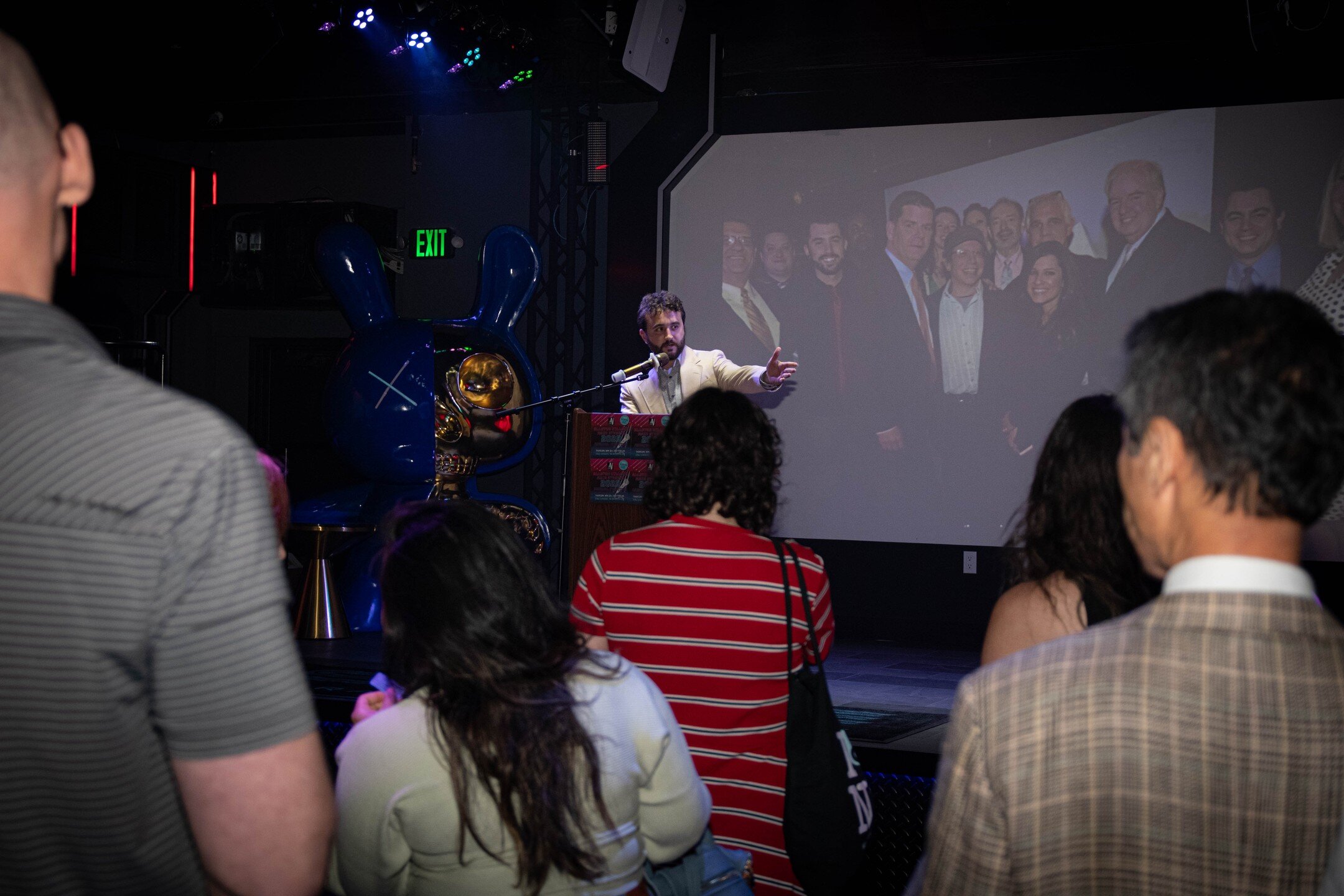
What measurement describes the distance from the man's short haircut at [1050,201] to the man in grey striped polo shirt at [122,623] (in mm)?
5539

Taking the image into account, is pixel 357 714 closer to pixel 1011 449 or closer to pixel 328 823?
pixel 328 823

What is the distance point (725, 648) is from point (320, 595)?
3700 millimetres

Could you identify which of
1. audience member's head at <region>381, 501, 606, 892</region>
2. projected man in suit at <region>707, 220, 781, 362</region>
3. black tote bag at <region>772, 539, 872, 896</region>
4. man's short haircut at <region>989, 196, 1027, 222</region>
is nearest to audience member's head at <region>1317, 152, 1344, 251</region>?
man's short haircut at <region>989, 196, 1027, 222</region>

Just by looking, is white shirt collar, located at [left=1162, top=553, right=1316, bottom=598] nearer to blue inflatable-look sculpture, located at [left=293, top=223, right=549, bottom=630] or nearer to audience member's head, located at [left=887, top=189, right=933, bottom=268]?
blue inflatable-look sculpture, located at [left=293, top=223, right=549, bottom=630]

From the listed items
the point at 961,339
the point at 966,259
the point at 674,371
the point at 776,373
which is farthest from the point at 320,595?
the point at 966,259

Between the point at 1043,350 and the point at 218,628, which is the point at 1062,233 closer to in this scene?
the point at 1043,350

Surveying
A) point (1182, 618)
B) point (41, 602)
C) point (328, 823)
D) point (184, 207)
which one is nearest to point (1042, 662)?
point (1182, 618)

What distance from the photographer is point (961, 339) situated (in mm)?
5719

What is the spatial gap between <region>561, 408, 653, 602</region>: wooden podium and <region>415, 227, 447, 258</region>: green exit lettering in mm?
3715

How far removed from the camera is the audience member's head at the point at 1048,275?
5.54 metres

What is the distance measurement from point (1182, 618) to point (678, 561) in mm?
1071

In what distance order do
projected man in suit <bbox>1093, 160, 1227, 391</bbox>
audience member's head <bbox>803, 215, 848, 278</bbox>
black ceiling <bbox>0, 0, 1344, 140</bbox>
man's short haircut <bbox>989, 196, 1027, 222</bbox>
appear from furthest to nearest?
audience member's head <bbox>803, 215, 848, 278</bbox>
man's short haircut <bbox>989, 196, 1027, 222</bbox>
projected man in suit <bbox>1093, 160, 1227, 391</bbox>
black ceiling <bbox>0, 0, 1344, 140</bbox>

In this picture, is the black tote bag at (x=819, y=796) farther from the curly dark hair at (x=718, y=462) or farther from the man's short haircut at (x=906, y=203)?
the man's short haircut at (x=906, y=203)

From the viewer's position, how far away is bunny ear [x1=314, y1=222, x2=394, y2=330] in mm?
5535
